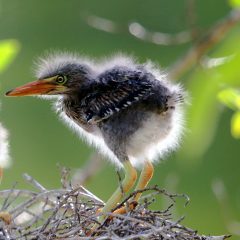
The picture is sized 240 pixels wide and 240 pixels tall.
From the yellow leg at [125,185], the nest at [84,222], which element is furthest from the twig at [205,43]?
the nest at [84,222]

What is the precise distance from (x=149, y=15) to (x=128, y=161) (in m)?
5.23

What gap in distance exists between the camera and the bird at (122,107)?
3.26 metres

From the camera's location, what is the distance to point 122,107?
3273mm

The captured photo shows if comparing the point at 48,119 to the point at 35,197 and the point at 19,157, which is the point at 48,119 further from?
the point at 35,197

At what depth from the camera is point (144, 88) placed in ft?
10.7

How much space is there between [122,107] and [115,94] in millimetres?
74

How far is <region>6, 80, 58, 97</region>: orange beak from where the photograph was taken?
11.2ft


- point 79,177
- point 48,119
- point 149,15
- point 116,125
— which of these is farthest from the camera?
point 48,119

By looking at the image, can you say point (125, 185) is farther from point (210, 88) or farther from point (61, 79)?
point (210, 88)

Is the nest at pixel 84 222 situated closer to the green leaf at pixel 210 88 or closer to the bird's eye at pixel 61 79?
the bird's eye at pixel 61 79

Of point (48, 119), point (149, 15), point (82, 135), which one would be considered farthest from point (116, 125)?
point (48, 119)

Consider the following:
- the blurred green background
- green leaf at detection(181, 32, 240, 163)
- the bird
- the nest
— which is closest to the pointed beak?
the bird

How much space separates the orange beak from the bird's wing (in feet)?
0.76

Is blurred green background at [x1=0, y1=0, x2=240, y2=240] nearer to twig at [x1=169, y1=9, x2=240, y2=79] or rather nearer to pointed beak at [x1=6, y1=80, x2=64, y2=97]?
twig at [x1=169, y1=9, x2=240, y2=79]
